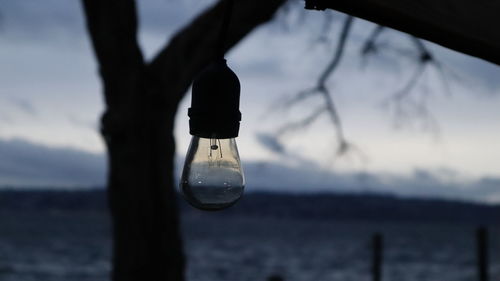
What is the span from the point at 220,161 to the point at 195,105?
5.9 inches

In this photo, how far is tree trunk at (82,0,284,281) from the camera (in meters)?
6.91

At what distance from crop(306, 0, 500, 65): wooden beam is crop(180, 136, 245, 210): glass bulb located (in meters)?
0.40

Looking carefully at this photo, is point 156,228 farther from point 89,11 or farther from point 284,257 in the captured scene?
point 284,257

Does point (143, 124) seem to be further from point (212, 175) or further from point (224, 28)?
point (224, 28)

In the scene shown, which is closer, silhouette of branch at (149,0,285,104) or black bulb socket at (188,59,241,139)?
black bulb socket at (188,59,241,139)

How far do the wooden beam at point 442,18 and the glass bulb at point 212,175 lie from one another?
40 cm

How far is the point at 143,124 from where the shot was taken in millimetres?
6887

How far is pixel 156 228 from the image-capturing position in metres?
6.96

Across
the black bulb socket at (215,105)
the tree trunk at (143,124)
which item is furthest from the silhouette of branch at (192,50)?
the black bulb socket at (215,105)

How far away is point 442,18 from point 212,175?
660mm

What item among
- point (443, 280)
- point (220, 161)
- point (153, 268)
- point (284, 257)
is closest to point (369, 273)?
point (443, 280)

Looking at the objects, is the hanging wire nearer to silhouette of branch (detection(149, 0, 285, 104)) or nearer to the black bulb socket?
the black bulb socket

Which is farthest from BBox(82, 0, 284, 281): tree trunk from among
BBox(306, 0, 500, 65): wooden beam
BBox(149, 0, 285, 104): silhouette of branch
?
BBox(306, 0, 500, 65): wooden beam

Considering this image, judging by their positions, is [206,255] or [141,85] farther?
[206,255]
